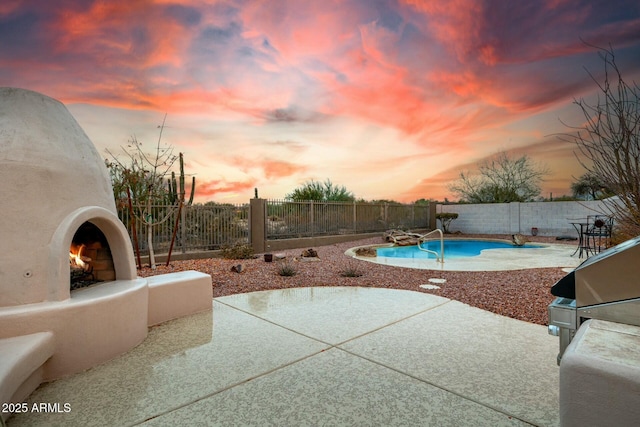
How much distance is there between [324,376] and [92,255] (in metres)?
3.22

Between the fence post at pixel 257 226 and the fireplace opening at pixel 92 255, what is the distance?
727cm

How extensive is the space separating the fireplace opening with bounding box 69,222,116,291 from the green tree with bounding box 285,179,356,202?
1684 cm

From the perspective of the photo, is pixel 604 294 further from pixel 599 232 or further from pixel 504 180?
pixel 504 180

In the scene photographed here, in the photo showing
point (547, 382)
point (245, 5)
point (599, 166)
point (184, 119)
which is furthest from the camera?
point (184, 119)

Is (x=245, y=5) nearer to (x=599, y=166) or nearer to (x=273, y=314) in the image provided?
(x=273, y=314)

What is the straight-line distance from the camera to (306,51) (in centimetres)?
819

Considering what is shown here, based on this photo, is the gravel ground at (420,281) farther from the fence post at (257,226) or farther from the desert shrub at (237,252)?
the fence post at (257,226)

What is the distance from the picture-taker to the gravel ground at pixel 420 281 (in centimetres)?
449

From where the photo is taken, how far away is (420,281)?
601cm

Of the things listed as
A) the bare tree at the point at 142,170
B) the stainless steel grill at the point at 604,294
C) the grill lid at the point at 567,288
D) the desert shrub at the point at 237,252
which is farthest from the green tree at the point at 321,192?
the stainless steel grill at the point at 604,294

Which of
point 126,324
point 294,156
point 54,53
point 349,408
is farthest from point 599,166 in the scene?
point 294,156

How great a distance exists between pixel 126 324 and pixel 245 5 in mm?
6982

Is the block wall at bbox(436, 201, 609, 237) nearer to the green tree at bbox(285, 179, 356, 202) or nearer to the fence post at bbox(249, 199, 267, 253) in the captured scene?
the green tree at bbox(285, 179, 356, 202)

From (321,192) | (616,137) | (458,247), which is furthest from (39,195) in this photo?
(321,192)
